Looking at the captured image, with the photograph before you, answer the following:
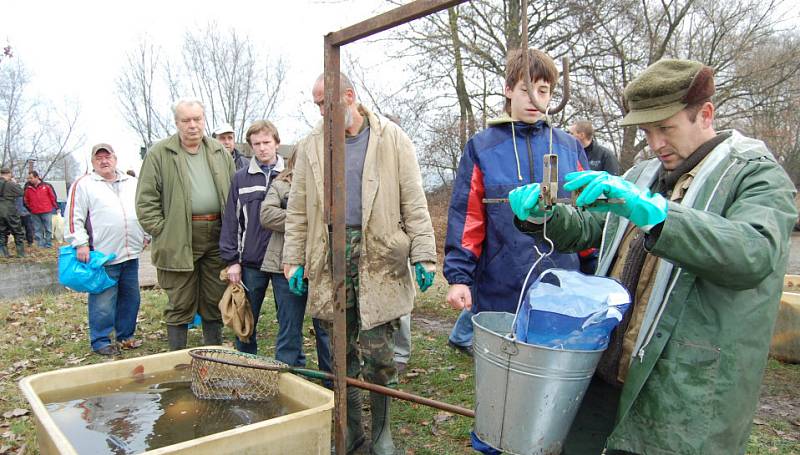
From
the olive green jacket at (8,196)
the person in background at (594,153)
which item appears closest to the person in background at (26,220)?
the olive green jacket at (8,196)

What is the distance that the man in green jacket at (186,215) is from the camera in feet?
14.4

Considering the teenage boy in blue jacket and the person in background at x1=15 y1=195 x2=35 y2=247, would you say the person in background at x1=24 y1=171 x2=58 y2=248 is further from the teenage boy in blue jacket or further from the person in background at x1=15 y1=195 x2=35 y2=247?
the teenage boy in blue jacket

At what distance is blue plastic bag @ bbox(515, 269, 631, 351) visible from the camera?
1.66 meters

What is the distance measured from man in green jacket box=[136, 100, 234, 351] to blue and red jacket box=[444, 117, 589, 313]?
7.77 feet

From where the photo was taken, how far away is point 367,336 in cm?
323

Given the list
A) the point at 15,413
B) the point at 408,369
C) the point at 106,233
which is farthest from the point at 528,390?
the point at 106,233

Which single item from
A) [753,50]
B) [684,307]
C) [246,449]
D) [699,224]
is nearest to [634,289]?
[684,307]

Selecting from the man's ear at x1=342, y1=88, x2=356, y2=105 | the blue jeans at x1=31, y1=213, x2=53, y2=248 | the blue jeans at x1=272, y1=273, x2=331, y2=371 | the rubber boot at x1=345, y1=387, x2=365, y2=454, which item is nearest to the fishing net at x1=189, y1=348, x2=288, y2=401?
the rubber boot at x1=345, y1=387, x2=365, y2=454

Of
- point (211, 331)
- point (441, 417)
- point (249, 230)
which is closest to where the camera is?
point (441, 417)

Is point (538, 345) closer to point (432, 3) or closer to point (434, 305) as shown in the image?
point (432, 3)

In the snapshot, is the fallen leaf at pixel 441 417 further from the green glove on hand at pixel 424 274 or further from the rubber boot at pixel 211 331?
the rubber boot at pixel 211 331

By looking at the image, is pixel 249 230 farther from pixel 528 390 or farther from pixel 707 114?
pixel 707 114

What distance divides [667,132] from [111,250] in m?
4.90

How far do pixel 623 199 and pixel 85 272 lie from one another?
488 cm
